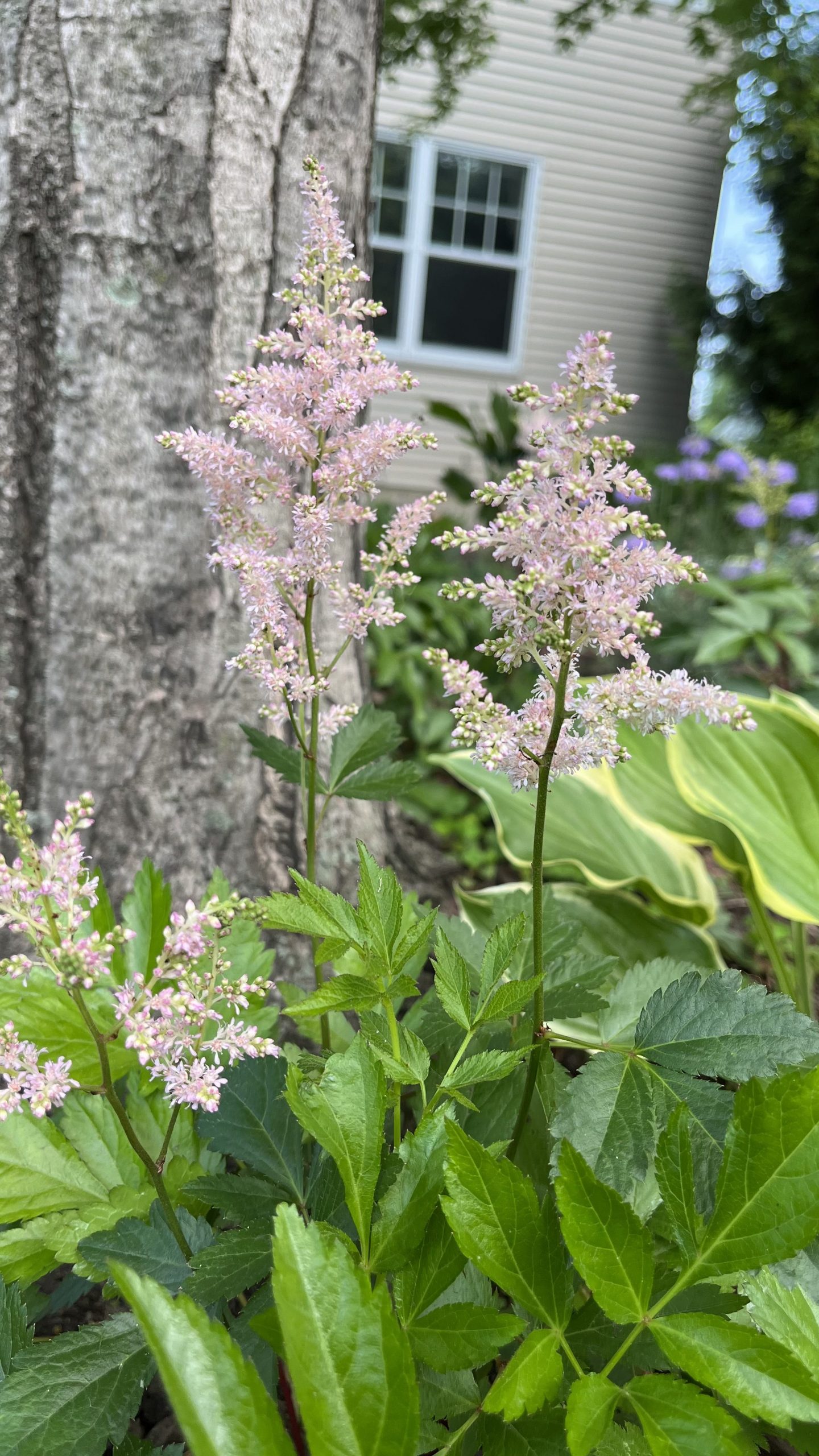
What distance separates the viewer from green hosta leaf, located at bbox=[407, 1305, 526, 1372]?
Answer: 585mm

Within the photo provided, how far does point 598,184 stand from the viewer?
9.22m

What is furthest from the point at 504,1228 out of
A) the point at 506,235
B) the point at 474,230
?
the point at 506,235

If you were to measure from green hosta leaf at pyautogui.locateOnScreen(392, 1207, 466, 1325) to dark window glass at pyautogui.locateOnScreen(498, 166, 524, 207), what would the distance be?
408 inches

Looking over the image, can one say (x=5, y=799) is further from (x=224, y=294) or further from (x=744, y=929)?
(x=744, y=929)

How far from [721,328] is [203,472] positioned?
10559 mm

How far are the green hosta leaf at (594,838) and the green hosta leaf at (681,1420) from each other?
3.43 feet

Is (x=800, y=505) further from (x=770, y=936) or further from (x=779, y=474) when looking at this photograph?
(x=770, y=936)

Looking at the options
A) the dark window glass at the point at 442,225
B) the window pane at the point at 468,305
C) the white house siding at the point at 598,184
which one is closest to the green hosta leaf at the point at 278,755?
the white house siding at the point at 598,184

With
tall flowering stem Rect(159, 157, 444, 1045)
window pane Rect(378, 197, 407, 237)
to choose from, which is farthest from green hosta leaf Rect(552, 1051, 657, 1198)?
window pane Rect(378, 197, 407, 237)

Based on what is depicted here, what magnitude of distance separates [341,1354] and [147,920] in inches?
22.5

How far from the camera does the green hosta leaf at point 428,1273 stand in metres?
0.62

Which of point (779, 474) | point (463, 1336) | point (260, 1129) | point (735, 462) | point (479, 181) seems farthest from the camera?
point (479, 181)

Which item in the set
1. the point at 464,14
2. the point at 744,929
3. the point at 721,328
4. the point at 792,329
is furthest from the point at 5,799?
the point at 721,328

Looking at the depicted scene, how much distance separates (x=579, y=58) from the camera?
28.7ft
